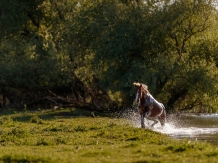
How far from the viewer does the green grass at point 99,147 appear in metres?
14.3

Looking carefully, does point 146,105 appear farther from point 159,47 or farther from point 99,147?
point 159,47

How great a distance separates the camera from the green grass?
1434 cm

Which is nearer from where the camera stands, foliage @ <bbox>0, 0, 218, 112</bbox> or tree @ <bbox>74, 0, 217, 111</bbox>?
tree @ <bbox>74, 0, 217, 111</bbox>

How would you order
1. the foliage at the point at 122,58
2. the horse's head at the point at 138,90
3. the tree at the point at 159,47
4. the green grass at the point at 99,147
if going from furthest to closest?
the foliage at the point at 122,58 → the tree at the point at 159,47 → the horse's head at the point at 138,90 → the green grass at the point at 99,147

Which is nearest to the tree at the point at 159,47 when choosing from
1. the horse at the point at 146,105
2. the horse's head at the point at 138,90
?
the horse at the point at 146,105

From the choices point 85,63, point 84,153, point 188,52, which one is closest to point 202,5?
point 188,52

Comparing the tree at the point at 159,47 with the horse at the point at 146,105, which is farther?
the tree at the point at 159,47

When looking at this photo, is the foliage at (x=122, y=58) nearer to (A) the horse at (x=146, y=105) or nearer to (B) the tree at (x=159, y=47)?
(B) the tree at (x=159, y=47)

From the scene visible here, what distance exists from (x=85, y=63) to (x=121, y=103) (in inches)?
199

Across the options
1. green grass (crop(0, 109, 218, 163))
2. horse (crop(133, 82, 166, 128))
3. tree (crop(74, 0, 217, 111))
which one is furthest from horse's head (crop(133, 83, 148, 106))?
tree (crop(74, 0, 217, 111))

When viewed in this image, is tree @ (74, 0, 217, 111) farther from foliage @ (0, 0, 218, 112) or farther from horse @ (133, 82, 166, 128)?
horse @ (133, 82, 166, 128)

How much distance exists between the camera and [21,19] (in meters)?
50.1

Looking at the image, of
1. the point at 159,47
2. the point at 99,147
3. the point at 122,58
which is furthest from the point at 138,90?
the point at 159,47

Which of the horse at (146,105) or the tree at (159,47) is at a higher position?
the tree at (159,47)
